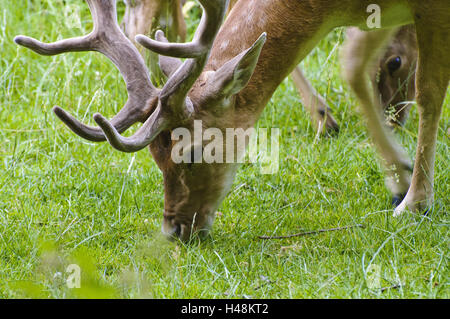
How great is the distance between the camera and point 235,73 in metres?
3.78

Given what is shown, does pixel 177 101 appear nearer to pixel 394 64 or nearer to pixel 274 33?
pixel 274 33

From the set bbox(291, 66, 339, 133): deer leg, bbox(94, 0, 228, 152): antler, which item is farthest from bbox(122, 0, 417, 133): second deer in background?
bbox(94, 0, 228, 152): antler

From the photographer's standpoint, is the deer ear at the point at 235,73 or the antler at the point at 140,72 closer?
the antler at the point at 140,72

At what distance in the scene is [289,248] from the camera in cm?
399

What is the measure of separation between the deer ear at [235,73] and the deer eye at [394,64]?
2120 mm

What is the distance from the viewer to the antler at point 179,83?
3492mm

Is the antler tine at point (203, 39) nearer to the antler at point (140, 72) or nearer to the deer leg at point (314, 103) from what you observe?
the antler at point (140, 72)

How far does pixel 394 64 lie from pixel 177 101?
2.48 meters

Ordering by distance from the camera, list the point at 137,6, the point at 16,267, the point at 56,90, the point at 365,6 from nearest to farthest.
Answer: the point at 16,267 → the point at 365,6 → the point at 137,6 → the point at 56,90

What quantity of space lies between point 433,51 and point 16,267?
2.68 meters

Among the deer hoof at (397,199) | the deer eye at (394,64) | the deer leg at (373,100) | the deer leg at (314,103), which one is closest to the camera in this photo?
the deer hoof at (397,199)

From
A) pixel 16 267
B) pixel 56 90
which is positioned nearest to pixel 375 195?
pixel 16 267

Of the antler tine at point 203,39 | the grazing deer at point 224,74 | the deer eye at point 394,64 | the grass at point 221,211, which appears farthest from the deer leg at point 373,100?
the antler tine at point 203,39

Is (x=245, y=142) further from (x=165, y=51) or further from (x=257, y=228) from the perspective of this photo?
(x=165, y=51)
